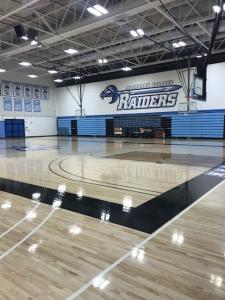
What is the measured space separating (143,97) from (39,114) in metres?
12.7

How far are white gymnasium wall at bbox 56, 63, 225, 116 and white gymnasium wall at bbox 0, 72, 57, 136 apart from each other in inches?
33.3

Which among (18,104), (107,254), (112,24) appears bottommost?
(107,254)

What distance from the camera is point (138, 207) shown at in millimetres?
4980

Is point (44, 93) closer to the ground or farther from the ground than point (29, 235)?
farther from the ground

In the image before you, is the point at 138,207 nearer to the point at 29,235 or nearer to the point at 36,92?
the point at 29,235

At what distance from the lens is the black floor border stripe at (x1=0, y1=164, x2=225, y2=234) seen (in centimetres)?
436

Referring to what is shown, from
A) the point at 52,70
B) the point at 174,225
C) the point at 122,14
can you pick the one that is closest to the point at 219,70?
the point at 122,14

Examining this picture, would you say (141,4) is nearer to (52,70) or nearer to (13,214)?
(13,214)

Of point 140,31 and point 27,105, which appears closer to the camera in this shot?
point 140,31

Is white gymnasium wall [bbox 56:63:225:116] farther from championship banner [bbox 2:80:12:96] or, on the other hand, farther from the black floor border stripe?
the black floor border stripe

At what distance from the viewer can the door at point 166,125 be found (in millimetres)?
23750

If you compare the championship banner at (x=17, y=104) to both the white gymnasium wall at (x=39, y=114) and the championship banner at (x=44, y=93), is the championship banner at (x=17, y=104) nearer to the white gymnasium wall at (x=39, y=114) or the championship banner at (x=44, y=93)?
the white gymnasium wall at (x=39, y=114)

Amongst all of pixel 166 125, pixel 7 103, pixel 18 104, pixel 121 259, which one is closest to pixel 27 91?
pixel 18 104

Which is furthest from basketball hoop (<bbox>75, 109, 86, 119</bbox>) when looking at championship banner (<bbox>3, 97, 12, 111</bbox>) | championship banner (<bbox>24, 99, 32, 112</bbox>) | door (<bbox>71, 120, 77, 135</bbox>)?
championship banner (<bbox>3, 97, 12, 111</bbox>)
